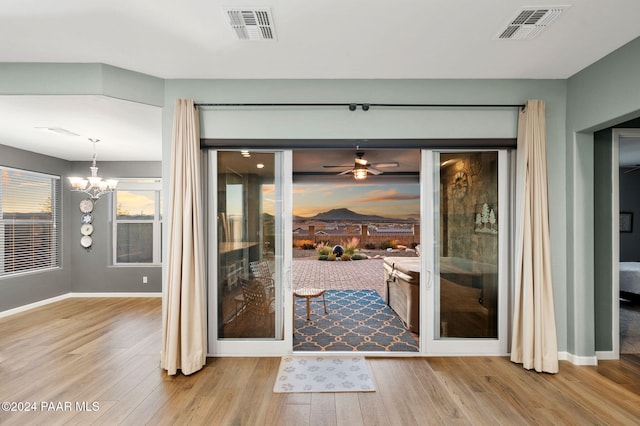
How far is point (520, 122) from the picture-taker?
327 cm

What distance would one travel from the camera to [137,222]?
20.9 ft

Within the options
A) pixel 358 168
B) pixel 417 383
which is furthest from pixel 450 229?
pixel 358 168

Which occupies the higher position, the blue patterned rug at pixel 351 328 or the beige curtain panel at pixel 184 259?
the beige curtain panel at pixel 184 259

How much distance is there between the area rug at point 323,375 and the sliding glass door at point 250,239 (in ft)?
1.22

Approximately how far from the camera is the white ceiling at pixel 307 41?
2.26m

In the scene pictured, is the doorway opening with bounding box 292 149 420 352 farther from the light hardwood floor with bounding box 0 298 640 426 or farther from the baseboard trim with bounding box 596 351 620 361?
the baseboard trim with bounding box 596 351 620 361

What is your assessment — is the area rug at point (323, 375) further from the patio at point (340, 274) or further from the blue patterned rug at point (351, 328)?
the patio at point (340, 274)

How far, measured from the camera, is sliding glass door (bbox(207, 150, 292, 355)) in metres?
3.45

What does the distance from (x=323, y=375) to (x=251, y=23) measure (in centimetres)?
304

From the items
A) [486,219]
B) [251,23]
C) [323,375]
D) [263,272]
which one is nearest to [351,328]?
[323,375]

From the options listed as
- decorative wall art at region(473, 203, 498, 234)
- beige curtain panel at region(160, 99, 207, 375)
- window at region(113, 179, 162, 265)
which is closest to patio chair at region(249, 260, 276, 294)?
beige curtain panel at region(160, 99, 207, 375)

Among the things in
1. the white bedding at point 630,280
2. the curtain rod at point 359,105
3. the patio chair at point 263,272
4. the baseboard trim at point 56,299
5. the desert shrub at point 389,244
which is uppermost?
the curtain rod at point 359,105

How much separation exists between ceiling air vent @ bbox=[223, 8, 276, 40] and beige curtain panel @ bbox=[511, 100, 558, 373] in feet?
8.54

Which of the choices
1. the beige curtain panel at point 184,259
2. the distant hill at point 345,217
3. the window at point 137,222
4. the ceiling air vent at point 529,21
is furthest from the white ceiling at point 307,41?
the distant hill at point 345,217
